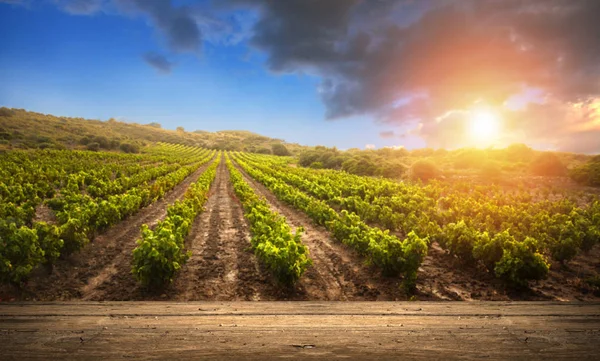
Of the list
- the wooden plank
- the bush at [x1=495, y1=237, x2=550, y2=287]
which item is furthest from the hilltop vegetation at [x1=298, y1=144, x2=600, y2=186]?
the wooden plank

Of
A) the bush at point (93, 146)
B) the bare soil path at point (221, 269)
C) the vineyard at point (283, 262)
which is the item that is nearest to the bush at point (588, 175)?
the vineyard at point (283, 262)

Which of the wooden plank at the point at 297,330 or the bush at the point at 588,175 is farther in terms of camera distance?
the bush at the point at 588,175

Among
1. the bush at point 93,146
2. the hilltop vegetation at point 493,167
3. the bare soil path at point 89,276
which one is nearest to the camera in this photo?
the bare soil path at point 89,276

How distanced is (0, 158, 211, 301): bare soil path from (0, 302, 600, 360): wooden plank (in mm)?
1271

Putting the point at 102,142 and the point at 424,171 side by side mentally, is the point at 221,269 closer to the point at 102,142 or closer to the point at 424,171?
the point at 424,171

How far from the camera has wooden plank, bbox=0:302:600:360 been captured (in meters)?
5.18

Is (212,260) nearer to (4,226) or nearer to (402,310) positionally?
(4,226)

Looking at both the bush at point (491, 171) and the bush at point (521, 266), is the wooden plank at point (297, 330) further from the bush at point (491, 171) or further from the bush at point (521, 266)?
the bush at point (491, 171)

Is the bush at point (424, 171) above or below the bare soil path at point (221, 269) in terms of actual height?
above

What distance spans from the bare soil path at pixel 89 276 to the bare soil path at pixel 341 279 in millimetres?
5335

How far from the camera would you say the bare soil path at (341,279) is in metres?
8.29

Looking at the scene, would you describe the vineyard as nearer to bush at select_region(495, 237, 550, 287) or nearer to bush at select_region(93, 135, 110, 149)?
bush at select_region(495, 237, 550, 287)

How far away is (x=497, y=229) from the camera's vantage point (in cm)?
1564

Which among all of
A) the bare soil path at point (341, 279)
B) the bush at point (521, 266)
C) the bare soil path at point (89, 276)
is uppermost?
the bush at point (521, 266)
